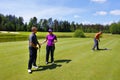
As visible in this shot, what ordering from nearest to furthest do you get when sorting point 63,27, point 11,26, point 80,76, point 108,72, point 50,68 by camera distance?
point 80,76
point 108,72
point 50,68
point 11,26
point 63,27

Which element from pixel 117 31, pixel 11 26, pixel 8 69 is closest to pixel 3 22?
pixel 11 26

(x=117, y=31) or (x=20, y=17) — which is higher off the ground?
(x=20, y=17)

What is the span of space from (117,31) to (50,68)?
481ft

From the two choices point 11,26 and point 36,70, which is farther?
point 11,26

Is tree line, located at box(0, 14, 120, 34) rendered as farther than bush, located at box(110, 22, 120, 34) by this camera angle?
No

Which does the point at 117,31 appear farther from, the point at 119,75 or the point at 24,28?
the point at 119,75

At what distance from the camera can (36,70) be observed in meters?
11.9

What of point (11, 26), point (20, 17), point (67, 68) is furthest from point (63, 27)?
point (67, 68)

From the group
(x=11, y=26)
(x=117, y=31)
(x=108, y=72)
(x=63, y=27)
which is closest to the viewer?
(x=108, y=72)

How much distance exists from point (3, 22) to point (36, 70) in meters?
131

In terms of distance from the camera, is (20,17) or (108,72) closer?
(108,72)

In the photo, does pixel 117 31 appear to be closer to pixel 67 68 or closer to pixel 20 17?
pixel 20 17

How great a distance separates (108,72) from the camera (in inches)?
459

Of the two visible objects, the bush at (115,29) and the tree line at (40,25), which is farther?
the bush at (115,29)
